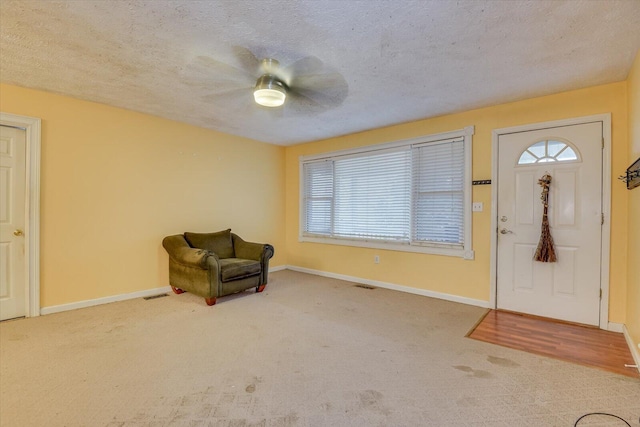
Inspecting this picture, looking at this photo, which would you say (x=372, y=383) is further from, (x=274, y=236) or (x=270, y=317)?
(x=274, y=236)

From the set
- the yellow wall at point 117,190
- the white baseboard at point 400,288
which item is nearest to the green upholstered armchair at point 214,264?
the yellow wall at point 117,190

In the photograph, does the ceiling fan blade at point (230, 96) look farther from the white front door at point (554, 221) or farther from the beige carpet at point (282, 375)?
the white front door at point (554, 221)

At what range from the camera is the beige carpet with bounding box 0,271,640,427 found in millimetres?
1646

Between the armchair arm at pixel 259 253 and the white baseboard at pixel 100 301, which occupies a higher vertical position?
the armchair arm at pixel 259 253

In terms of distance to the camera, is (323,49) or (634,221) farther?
(634,221)

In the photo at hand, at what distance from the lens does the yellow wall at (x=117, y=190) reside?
3.21 metres

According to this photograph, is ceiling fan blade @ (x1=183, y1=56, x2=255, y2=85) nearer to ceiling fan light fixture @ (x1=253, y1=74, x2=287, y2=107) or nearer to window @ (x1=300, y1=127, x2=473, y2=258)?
ceiling fan light fixture @ (x1=253, y1=74, x2=287, y2=107)

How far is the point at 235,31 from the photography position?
2.05m

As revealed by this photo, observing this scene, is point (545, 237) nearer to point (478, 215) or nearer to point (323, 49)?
point (478, 215)

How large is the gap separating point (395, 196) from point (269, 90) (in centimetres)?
249

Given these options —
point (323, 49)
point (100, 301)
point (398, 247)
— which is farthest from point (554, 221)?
point (100, 301)

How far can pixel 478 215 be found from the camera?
357 cm

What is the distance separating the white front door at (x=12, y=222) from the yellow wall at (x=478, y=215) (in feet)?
12.2

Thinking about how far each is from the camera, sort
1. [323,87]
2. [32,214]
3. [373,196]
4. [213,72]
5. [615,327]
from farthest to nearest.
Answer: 1. [373,196]
2. [32,214]
3. [323,87]
4. [615,327]
5. [213,72]
